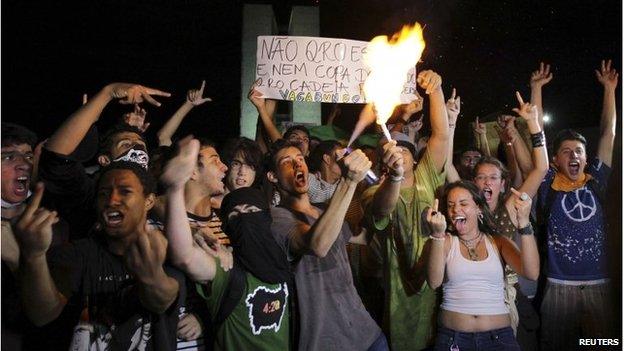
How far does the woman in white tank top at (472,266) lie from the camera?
3723 millimetres

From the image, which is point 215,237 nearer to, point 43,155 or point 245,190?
point 245,190

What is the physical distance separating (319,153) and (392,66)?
1.09m

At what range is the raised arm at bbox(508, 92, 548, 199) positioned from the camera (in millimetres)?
4773

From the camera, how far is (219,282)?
311 centimetres

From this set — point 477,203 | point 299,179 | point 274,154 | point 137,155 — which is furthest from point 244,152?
point 477,203

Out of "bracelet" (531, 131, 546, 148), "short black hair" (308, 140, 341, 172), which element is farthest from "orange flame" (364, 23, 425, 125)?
"bracelet" (531, 131, 546, 148)

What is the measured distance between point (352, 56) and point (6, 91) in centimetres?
669

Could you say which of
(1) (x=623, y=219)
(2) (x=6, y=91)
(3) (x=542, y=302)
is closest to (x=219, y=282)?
(1) (x=623, y=219)

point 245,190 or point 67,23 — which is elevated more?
point 67,23

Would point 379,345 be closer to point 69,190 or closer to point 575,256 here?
point 575,256

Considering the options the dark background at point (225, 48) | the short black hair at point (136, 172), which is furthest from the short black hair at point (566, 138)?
the dark background at point (225, 48)

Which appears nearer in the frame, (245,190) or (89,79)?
(245,190)

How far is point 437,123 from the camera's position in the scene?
14.5 ft

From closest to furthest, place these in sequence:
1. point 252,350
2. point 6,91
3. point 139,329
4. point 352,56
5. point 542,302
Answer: point 139,329 → point 252,350 → point 542,302 → point 352,56 → point 6,91
